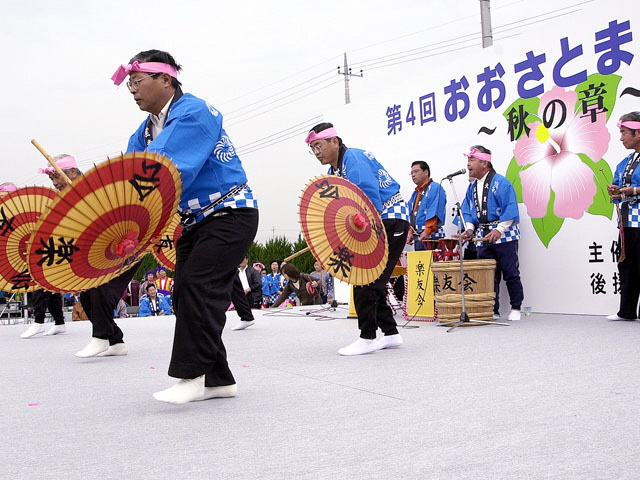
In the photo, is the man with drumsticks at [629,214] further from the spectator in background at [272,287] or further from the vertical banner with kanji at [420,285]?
the spectator in background at [272,287]

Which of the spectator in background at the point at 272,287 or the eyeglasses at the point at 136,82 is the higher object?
the eyeglasses at the point at 136,82

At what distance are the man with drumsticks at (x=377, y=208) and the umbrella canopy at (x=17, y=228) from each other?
180 cm

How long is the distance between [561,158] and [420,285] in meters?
1.90

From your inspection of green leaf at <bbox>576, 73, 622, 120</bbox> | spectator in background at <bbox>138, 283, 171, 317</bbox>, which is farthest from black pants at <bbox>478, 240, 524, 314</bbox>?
spectator in background at <bbox>138, 283, 171, 317</bbox>

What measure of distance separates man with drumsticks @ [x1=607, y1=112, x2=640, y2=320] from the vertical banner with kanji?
180 cm

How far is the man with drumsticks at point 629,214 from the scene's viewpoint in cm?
522

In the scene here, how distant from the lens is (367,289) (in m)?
4.05

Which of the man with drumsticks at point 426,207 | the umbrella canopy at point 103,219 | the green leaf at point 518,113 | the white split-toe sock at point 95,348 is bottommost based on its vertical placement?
the white split-toe sock at point 95,348

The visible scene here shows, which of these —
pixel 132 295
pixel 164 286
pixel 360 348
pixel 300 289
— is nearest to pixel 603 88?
pixel 360 348

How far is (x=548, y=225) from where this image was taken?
6.48 meters

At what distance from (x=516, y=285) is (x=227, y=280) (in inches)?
165

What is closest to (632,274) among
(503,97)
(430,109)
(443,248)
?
(443,248)

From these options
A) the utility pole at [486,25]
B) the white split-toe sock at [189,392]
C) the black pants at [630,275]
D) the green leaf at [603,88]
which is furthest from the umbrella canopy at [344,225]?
the utility pole at [486,25]

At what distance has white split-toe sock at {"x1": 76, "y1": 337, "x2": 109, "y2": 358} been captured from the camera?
441cm
